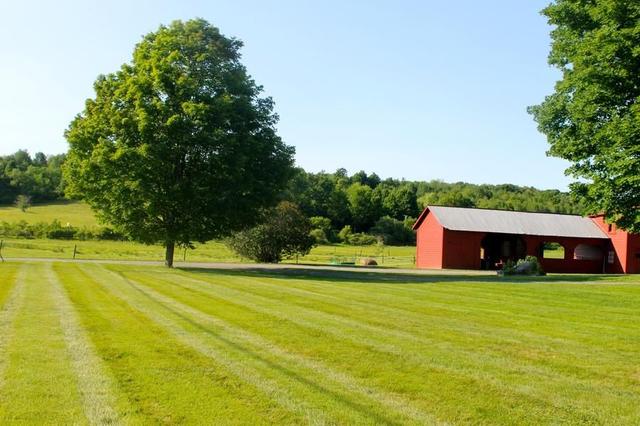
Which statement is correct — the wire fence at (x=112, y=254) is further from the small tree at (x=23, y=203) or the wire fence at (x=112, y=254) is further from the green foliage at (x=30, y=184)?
the green foliage at (x=30, y=184)

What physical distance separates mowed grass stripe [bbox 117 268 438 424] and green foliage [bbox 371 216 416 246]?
94.9 m

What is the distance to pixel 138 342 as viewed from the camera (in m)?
9.19

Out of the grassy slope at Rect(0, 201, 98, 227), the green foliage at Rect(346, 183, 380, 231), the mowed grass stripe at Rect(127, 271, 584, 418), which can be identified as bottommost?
the mowed grass stripe at Rect(127, 271, 584, 418)

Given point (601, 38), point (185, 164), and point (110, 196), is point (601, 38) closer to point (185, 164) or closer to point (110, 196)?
point (185, 164)

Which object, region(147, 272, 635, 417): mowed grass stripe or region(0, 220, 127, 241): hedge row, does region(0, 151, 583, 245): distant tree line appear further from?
region(147, 272, 635, 417): mowed grass stripe

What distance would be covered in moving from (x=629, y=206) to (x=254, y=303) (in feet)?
65.9

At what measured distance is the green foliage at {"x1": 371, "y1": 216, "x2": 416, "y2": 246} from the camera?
10700 centimetres

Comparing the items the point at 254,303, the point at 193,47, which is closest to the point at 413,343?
the point at 254,303

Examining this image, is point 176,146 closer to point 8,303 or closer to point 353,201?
point 8,303

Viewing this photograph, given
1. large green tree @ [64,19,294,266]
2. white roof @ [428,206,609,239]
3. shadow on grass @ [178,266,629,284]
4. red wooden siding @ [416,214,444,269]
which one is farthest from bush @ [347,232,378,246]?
shadow on grass @ [178,266,629,284]

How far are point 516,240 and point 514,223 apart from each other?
146 cm

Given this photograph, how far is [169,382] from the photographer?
22.6ft

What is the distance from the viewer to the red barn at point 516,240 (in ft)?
151

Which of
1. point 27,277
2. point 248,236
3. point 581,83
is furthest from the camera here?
point 248,236
